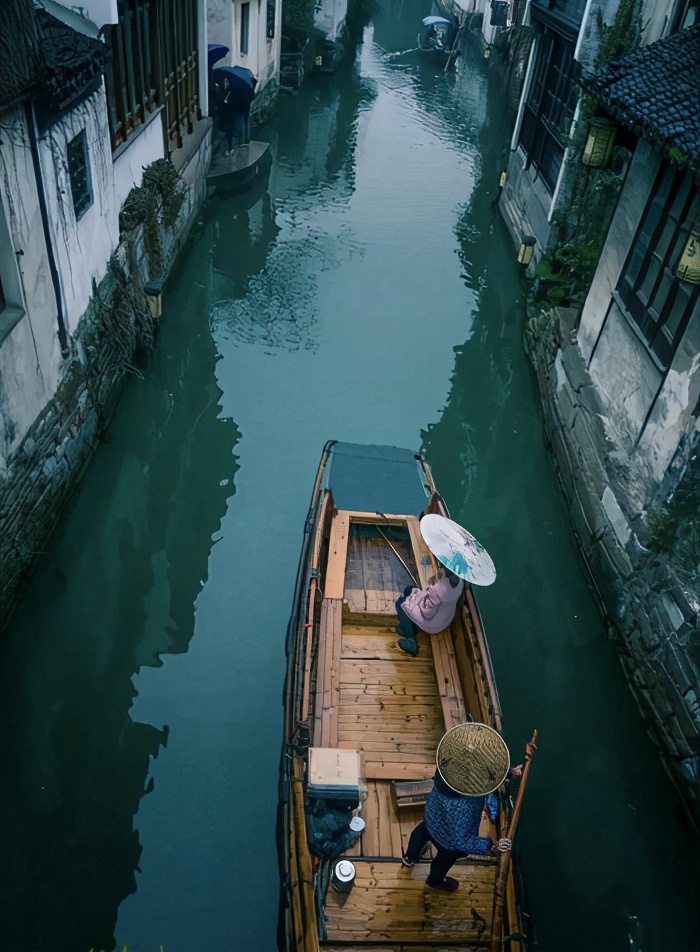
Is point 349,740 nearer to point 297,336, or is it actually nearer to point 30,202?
point 30,202

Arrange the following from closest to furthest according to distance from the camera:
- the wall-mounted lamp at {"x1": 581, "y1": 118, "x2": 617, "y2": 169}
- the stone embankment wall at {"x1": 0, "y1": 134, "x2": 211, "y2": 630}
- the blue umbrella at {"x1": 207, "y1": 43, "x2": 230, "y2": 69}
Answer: the stone embankment wall at {"x1": 0, "y1": 134, "x2": 211, "y2": 630}
the wall-mounted lamp at {"x1": 581, "y1": 118, "x2": 617, "y2": 169}
the blue umbrella at {"x1": 207, "y1": 43, "x2": 230, "y2": 69}

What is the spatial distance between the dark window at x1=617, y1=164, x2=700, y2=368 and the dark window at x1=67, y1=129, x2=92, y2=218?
25.4 feet

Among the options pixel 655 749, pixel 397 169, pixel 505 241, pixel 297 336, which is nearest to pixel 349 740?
pixel 655 749

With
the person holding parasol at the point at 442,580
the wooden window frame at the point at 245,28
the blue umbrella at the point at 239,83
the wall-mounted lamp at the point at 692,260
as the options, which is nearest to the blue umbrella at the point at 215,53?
the blue umbrella at the point at 239,83

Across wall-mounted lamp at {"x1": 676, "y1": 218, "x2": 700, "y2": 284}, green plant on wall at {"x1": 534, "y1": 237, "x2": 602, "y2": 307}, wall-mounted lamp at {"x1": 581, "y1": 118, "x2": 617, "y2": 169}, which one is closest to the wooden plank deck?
wall-mounted lamp at {"x1": 676, "y1": 218, "x2": 700, "y2": 284}

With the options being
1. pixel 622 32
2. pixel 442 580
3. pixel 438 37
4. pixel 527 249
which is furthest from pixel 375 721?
pixel 438 37

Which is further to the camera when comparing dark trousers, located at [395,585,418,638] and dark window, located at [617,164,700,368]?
dark window, located at [617,164,700,368]

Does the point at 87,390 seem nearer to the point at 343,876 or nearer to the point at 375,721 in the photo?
the point at 375,721

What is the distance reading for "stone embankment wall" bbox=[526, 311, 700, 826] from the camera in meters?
7.48

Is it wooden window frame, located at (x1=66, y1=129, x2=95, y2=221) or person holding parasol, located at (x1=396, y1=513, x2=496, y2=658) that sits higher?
wooden window frame, located at (x1=66, y1=129, x2=95, y2=221)

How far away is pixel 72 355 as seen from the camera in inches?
395

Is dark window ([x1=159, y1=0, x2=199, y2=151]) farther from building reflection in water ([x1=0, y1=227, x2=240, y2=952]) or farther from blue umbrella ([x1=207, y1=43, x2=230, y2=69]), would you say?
building reflection in water ([x1=0, y1=227, x2=240, y2=952])

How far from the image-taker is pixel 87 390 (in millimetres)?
10727

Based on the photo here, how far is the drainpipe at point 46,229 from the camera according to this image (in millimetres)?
7961
